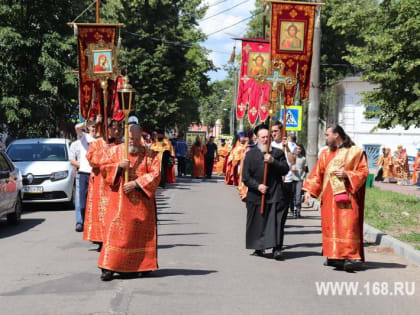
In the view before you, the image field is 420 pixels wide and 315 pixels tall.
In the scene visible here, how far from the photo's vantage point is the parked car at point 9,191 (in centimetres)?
1258

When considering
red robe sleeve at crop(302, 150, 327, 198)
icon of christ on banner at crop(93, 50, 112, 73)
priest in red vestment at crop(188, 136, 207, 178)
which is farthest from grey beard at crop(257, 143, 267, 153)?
priest in red vestment at crop(188, 136, 207, 178)

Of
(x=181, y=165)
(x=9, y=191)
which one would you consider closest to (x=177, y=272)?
(x=9, y=191)

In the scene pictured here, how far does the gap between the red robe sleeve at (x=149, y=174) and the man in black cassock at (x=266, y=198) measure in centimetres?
218

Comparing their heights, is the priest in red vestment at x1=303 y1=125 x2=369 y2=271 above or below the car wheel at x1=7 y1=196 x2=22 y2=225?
above

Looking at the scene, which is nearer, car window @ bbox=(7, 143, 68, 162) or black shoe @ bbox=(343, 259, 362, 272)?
black shoe @ bbox=(343, 259, 362, 272)

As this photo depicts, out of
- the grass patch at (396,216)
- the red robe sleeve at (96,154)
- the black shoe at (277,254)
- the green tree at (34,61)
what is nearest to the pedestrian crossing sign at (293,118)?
the grass patch at (396,216)

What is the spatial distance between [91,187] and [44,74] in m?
14.8

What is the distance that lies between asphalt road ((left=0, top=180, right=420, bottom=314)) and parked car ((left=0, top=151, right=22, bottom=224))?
0.40 m

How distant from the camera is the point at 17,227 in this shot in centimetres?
1341

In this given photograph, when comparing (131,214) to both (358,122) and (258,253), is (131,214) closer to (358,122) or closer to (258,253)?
(258,253)

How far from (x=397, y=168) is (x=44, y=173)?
21258 mm

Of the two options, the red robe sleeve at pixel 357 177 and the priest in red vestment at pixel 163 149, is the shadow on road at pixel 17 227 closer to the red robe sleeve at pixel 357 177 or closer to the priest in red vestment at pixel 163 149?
the red robe sleeve at pixel 357 177

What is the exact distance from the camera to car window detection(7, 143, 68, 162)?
17172 mm

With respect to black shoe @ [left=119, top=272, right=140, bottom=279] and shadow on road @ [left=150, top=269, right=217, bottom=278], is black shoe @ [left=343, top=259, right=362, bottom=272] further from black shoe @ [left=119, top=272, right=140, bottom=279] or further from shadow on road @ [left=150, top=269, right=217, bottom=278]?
black shoe @ [left=119, top=272, right=140, bottom=279]
